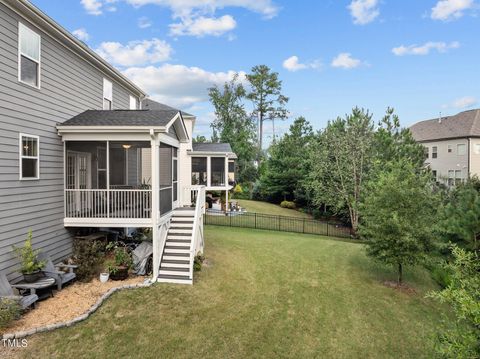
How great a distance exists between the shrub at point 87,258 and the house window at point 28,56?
493 cm

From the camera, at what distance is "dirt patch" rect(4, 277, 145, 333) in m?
6.59

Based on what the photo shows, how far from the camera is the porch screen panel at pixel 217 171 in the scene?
22.5 m

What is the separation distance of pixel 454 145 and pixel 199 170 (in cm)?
2632

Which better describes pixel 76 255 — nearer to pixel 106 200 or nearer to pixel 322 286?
pixel 106 200

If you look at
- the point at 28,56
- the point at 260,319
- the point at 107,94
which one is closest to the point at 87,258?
the point at 260,319

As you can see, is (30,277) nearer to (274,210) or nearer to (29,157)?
(29,157)

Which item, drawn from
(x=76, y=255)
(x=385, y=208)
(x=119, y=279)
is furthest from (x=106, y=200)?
(x=385, y=208)

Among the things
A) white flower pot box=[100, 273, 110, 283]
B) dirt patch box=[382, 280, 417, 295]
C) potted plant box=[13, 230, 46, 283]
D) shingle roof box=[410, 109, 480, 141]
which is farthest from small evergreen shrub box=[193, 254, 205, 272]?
shingle roof box=[410, 109, 480, 141]

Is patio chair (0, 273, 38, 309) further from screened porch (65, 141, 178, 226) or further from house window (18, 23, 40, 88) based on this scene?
house window (18, 23, 40, 88)

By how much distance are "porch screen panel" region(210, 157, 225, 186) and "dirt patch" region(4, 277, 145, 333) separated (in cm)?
1369

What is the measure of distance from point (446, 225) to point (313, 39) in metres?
17.7

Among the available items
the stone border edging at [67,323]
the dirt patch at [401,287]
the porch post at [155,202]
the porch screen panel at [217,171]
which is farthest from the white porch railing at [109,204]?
the porch screen panel at [217,171]

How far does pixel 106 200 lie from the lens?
10.1 meters

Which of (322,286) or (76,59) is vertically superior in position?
(76,59)
